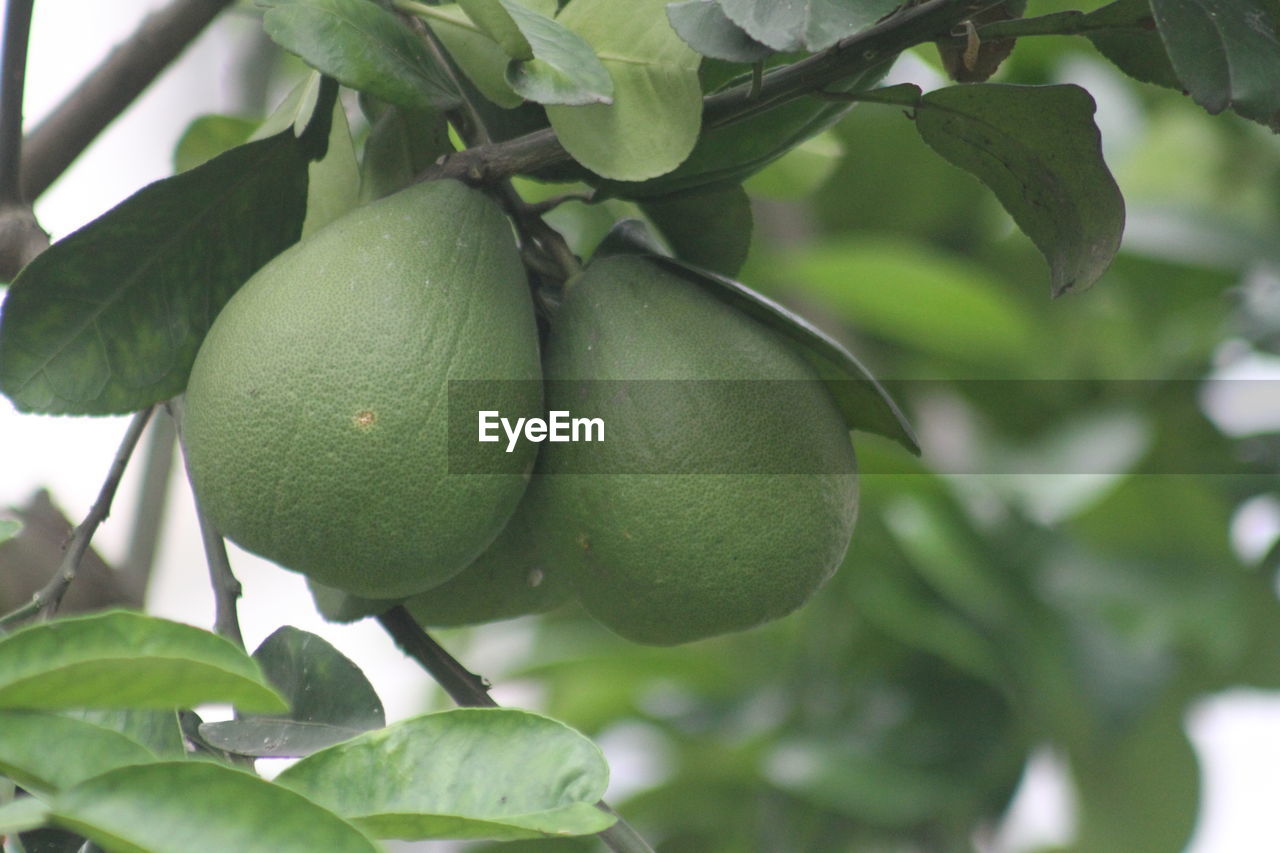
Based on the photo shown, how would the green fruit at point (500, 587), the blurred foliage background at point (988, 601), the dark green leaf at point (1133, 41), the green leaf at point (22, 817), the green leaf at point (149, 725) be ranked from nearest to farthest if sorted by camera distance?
1. the green leaf at point (22, 817)
2. the green leaf at point (149, 725)
3. the dark green leaf at point (1133, 41)
4. the green fruit at point (500, 587)
5. the blurred foliage background at point (988, 601)

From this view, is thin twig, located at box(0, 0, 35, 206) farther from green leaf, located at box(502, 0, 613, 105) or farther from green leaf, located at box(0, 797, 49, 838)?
green leaf, located at box(0, 797, 49, 838)

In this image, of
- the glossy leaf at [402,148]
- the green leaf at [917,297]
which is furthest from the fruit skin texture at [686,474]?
the green leaf at [917,297]

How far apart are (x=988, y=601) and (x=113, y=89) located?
3.51 ft

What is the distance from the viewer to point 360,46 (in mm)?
531

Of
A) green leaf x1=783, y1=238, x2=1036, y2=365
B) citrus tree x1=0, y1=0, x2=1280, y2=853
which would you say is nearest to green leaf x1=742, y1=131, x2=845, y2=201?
citrus tree x1=0, y1=0, x2=1280, y2=853

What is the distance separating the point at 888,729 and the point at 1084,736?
0.22m

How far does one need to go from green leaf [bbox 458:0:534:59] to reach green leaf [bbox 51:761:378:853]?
286 mm

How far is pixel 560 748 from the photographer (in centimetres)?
42

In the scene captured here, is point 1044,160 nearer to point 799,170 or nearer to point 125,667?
point 799,170

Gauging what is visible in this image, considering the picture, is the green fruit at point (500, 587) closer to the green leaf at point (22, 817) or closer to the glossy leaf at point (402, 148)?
the glossy leaf at point (402, 148)

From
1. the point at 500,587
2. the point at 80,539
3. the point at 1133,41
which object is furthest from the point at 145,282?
the point at 1133,41

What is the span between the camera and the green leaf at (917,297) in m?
1.58

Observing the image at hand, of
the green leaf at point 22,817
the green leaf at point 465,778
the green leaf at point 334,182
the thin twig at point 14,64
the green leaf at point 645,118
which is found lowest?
the green leaf at point 465,778

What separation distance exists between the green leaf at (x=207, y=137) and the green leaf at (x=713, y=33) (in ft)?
1.39
